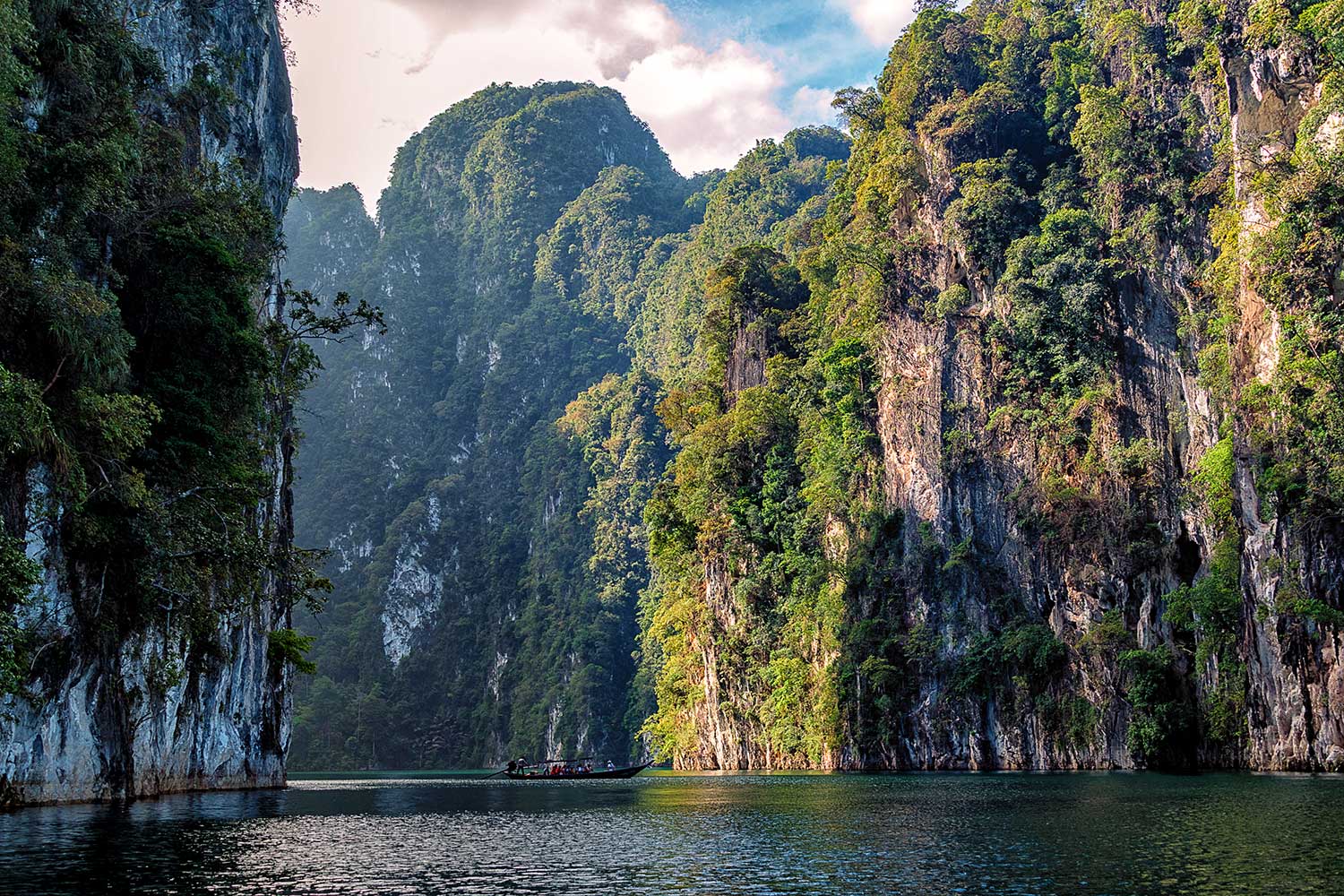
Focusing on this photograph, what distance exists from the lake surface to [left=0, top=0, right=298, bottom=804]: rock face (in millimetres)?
1045

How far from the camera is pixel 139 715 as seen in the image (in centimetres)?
2567

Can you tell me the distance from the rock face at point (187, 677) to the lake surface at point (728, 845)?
1045 millimetres

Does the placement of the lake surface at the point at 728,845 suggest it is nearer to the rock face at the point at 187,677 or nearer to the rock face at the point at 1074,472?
the rock face at the point at 187,677

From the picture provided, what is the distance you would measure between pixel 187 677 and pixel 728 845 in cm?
1813

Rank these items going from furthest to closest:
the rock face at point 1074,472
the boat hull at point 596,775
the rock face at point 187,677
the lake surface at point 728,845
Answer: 1. the boat hull at point 596,775
2. the rock face at point 1074,472
3. the rock face at point 187,677
4. the lake surface at point 728,845

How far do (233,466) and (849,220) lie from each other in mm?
42138

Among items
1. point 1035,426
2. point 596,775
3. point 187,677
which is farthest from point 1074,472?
point 187,677

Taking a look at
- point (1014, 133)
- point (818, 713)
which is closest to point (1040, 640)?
point (818, 713)

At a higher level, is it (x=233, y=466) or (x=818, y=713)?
(x=233, y=466)

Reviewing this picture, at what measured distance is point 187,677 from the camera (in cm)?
2942

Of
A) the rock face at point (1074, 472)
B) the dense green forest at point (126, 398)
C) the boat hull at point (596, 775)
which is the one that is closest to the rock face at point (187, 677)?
the dense green forest at point (126, 398)

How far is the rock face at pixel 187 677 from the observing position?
828 inches

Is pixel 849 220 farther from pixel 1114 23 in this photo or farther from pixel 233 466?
pixel 233 466

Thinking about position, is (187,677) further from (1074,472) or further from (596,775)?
(1074,472)
